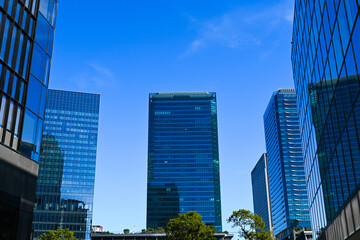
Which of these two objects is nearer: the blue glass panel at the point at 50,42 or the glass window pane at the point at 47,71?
the glass window pane at the point at 47,71

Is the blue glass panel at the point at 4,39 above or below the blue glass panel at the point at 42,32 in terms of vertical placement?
below

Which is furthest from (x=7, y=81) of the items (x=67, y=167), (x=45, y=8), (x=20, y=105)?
(x=67, y=167)

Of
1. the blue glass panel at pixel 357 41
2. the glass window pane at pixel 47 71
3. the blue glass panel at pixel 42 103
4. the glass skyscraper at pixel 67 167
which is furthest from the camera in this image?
the glass skyscraper at pixel 67 167

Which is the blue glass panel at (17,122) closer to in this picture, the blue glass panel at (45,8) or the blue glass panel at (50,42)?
the blue glass panel at (50,42)

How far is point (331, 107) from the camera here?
2527 cm

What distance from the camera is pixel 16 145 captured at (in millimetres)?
27297

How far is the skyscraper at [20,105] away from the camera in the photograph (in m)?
25.8

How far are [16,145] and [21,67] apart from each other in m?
5.73

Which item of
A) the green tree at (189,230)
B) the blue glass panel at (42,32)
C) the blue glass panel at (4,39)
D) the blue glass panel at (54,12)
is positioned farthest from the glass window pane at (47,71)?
the green tree at (189,230)

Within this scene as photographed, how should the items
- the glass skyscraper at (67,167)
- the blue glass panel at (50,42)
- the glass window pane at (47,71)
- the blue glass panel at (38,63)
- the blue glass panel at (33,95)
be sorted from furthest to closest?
1. the glass skyscraper at (67,167)
2. the blue glass panel at (50,42)
3. the glass window pane at (47,71)
4. the blue glass panel at (38,63)
5. the blue glass panel at (33,95)

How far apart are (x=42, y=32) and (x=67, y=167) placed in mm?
158604

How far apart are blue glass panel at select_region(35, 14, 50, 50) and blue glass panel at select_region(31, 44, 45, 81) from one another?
0.57 metres

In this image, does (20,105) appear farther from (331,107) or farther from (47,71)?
(331,107)

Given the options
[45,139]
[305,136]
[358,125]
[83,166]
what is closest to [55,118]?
[45,139]
